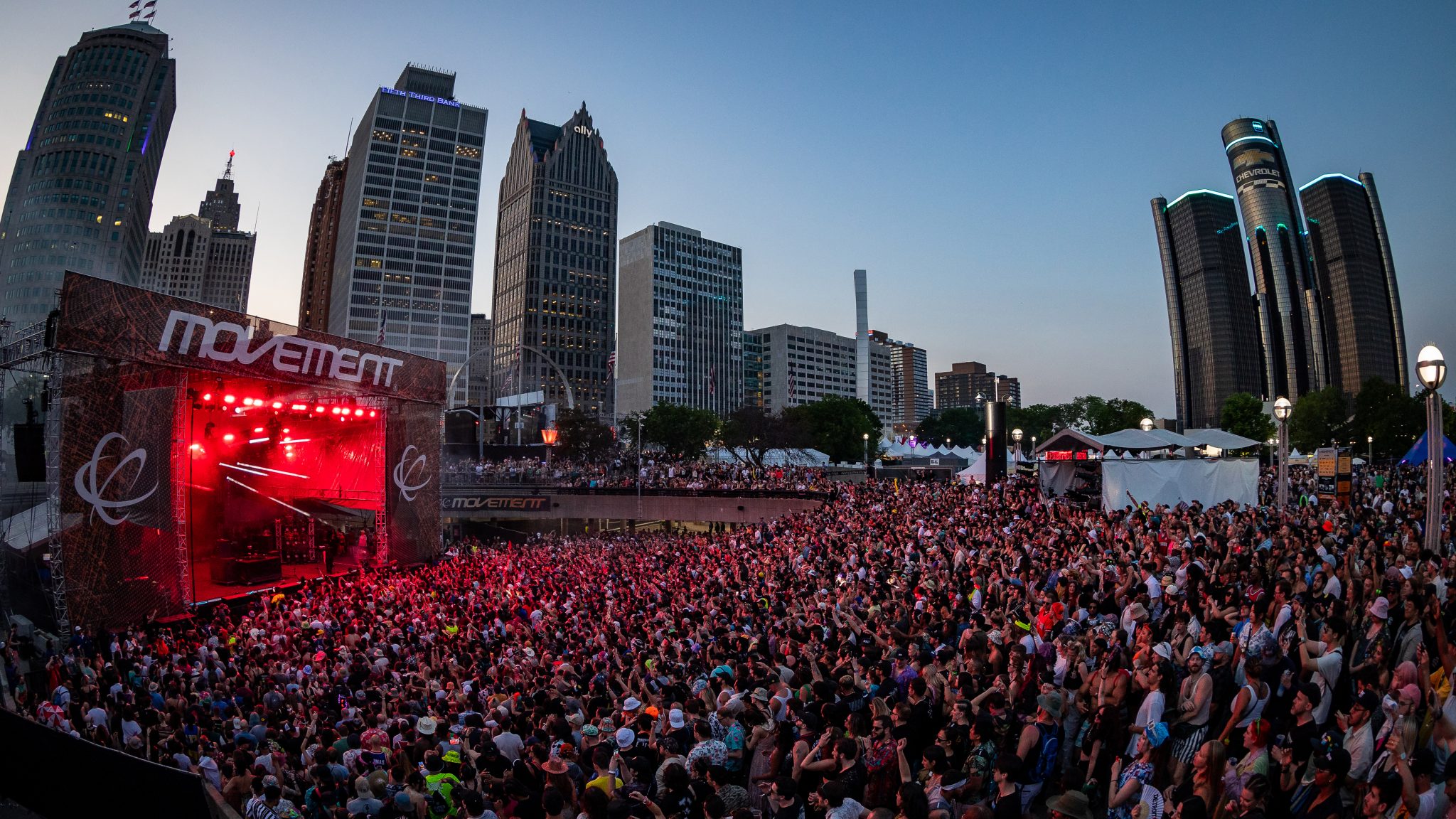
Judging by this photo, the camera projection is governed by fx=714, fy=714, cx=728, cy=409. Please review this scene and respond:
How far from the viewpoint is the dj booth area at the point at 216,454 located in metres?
16.9

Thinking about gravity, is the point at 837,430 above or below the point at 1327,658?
above

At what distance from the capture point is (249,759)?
7609mm

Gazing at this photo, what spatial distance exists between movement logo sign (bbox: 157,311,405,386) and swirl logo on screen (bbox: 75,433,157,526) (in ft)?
8.89

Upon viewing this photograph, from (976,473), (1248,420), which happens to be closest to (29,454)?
(976,473)

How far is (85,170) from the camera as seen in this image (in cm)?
10312

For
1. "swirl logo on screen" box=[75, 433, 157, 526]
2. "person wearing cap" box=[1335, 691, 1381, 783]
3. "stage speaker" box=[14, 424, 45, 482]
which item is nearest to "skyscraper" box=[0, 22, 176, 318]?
"stage speaker" box=[14, 424, 45, 482]

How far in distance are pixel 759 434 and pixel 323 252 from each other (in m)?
159

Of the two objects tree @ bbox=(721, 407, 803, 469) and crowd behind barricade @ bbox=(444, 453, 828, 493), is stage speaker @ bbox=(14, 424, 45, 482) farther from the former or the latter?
tree @ bbox=(721, 407, 803, 469)

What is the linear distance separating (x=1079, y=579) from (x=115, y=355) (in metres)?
21.6

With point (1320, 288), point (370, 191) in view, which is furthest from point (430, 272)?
point (1320, 288)

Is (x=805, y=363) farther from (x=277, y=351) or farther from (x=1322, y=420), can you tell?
(x=277, y=351)

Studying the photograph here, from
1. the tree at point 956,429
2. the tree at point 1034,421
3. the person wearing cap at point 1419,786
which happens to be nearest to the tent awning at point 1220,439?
the person wearing cap at point 1419,786

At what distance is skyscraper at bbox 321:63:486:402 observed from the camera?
123 metres

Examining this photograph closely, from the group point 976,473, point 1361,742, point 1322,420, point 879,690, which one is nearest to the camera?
point 1361,742
